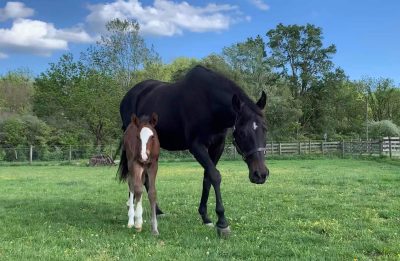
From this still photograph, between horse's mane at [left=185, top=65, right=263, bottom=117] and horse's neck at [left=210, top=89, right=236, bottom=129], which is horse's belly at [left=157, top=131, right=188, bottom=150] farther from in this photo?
horse's mane at [left=185, top=65, right=263, bottom=117]

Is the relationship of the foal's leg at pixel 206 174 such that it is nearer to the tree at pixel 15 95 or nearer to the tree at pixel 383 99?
the tree at pixel 15 95

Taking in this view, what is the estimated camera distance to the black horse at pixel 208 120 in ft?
20.5

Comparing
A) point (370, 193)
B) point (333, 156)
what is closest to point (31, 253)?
point (370, 193)

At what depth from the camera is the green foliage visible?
50844mm

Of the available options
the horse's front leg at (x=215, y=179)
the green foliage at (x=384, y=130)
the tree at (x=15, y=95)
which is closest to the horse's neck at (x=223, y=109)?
the horse's front leg at (x=215, y=179)

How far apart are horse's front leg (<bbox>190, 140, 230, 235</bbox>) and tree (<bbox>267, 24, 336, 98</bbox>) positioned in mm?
55374

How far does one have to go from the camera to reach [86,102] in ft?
149

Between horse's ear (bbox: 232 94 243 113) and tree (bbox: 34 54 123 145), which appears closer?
horse's ear (bbox: 232 94 243 113)

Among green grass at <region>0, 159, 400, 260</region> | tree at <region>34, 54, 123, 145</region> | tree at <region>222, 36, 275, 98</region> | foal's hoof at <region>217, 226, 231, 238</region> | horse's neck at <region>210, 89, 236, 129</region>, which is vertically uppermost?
tree at <region>222, 36, 275, 98</region>

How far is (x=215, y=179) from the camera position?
22.0ft

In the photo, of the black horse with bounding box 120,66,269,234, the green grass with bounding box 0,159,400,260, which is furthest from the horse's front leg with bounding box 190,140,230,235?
the green grass with bounding box 0,159,400,260

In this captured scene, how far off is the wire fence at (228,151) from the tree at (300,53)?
65.9 feet

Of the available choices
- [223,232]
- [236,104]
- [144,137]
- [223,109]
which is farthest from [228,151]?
[236,104]

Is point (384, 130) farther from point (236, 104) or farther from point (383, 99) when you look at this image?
point (236, 104)
